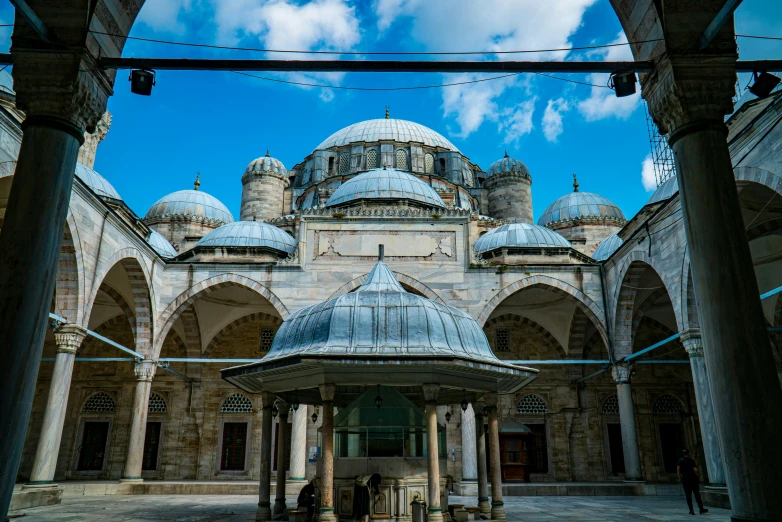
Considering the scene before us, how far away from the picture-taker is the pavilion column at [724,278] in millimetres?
3480

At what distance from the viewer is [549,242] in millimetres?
16797

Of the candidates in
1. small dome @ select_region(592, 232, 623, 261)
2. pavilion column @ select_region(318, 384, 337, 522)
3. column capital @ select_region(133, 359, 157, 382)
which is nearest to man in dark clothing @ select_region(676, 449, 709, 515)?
pavilion column @ select_region(318, 384, 337, 522)

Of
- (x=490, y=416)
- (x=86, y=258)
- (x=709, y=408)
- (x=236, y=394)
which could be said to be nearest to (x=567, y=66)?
(x=490, y=416)

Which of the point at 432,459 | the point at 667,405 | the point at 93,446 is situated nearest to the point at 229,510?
the point at 432,459

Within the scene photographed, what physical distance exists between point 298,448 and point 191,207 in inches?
491

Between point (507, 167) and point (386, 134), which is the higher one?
point (386, 134)

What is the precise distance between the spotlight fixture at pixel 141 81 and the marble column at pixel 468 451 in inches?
399

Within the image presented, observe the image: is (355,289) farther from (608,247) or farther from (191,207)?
→ (191,207)

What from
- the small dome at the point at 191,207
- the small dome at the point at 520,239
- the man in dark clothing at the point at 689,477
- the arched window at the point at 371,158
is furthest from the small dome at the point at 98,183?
the man in dark clothing at the point at 689,477

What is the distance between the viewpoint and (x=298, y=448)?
503 inches

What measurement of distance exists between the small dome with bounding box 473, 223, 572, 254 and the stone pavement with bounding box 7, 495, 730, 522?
703 cm

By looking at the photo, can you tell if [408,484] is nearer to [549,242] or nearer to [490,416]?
[490,416]

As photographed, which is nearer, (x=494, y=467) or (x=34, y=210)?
(x=34, y=210)

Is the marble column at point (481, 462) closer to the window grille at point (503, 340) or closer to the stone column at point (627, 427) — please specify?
the stone column at point (627, 427)
